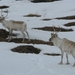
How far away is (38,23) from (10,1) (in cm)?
1936

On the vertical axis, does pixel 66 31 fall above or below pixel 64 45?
below

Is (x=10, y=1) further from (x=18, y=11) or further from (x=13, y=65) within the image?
(x=13, y=65)

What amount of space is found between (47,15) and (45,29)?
9.53 metres

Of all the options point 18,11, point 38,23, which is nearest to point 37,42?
point 38,23

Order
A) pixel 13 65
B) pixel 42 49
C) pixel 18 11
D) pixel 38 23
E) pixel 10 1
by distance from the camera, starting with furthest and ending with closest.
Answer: pixel 10 1, pixel 18 11, pixel 38 23, pixel 42 49, pixel 13 65

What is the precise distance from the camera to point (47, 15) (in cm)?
2961

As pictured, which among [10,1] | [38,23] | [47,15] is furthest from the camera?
[10,1]

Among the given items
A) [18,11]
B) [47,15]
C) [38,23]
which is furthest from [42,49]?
[18,11]

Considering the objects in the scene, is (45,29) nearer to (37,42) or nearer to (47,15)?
(37,42)

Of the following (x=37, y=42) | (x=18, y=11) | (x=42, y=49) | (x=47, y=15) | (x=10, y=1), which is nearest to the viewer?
(x=42, y=49)

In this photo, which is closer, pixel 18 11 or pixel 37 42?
pixel 37 42

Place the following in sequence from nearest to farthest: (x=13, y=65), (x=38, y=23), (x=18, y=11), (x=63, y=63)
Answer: (x=13, y=65)
(x=63, y=63)
(x=38, y=23)
(x=18, y=11)

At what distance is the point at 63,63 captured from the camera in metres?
9.30

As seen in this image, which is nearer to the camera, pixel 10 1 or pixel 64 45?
pixel 64 45
